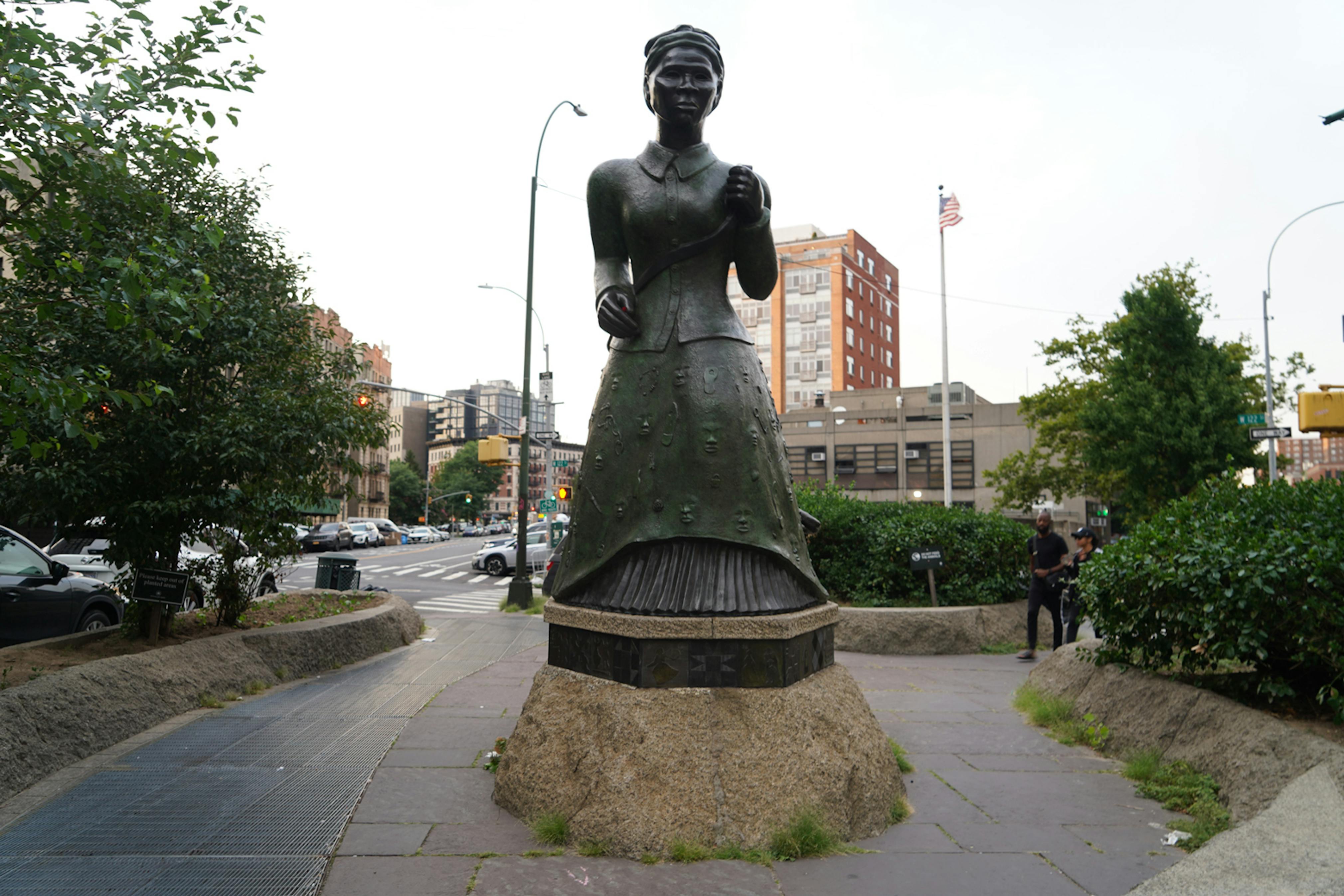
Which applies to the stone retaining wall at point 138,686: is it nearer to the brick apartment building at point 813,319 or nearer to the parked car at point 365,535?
the parked car at point 365,535

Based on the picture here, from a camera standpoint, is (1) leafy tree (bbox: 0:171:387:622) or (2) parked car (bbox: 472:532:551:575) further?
(2) parked car (bbox: 472:532:551:575)

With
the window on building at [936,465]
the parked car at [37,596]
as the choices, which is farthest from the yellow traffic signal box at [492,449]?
the window on building at [936,465]

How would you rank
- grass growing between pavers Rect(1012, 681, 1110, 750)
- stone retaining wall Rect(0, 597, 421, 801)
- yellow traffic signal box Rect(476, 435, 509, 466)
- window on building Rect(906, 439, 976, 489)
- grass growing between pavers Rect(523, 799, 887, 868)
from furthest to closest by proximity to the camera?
1. window on building Rect(906, 439, 976, 489)
2. yellow traffic signal box Rect(476, 435, 509, 466)
3. grass growing between pavers Rect(1012, 681, 1110, 750)
4. stone retaining wall Rect(0, 597, 421, 801)
5. grass growing between pavers Rect(523, 799, 887, 868)

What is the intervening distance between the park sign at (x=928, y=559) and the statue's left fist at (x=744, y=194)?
7.26 m

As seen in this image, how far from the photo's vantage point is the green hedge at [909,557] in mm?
11516

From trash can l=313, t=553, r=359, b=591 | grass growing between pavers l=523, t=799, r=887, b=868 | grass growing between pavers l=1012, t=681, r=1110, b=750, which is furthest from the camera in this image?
trash can l=313, t=553, r=359, b=591

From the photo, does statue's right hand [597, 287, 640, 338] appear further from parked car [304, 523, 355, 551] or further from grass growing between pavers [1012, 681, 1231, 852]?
parked car [304, 523, 355, 551]

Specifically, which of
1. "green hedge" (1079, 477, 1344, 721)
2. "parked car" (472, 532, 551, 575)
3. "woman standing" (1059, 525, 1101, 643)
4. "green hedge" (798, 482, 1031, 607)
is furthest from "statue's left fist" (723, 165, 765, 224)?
"parked car" (472, 532, 551, 575)

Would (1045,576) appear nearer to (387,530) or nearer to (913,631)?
(913,631)

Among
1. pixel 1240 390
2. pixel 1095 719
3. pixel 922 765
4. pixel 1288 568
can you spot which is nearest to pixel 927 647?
pixel 1095 719

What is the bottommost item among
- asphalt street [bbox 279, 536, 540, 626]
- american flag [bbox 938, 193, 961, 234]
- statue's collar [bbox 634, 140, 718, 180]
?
asphalt street [bbox 279, 536, 540, 626]

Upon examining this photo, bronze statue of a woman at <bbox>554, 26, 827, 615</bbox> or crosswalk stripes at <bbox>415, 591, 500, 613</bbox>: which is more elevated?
bronze statue of a woman at <bbox>554, 26, 827, 615</bbox>

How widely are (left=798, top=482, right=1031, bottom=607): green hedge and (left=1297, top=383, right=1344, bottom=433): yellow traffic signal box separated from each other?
372 cm

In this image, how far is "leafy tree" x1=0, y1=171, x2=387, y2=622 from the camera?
7066mm
